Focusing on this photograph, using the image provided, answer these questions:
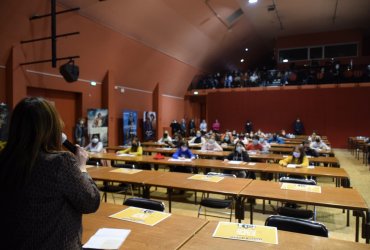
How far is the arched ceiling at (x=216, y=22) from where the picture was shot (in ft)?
33.8

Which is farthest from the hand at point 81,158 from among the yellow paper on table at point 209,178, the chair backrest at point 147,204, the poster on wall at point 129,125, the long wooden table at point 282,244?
the poster on wall at point 129,125

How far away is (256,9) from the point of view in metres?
15.1

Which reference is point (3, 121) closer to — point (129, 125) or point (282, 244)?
point (129, 125)

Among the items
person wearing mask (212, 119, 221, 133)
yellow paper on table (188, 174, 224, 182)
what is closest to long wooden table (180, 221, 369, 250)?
yellow paper on table (188, 174, 224, 182)

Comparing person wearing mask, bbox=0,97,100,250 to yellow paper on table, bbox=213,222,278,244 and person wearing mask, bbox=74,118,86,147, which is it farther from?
person wearing mask, bbox=74,118,86,147

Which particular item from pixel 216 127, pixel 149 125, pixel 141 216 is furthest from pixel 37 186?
pixel 216 127

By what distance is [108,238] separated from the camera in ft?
6.66

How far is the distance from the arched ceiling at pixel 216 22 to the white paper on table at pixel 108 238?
26.2 ft

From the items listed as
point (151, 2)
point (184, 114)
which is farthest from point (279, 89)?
point (151, 2)

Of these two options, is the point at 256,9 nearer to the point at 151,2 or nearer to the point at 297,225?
the point at 151,2

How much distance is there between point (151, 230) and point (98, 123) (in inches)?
360

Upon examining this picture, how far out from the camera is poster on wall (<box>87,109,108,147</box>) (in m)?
10.5

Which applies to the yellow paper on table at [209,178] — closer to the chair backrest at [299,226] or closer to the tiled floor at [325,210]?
the tiled floor at [325,210]

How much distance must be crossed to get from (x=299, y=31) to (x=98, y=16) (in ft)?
44.9
